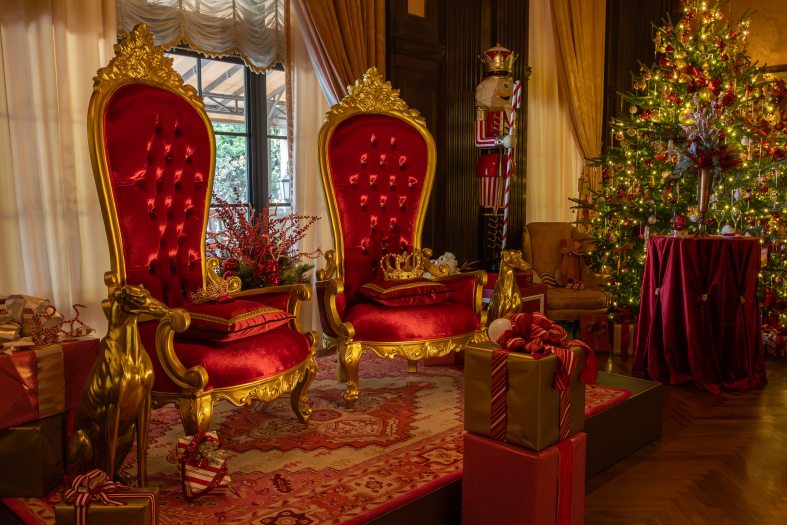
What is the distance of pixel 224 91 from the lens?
412cm

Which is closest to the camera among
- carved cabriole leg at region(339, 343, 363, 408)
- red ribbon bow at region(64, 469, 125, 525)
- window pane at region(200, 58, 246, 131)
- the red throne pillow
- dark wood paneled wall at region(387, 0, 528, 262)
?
red ribbon bow at region(64, 469, 125, 525)

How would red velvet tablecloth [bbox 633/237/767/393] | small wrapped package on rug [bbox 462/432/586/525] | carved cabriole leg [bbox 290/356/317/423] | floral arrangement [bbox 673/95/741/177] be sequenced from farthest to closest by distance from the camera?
floral arrangement [bbox 673/95/741/177] < red velvet tablecloth [bbox 633/237/767/393] < carved cabriole leg [bbox 290/356/317/423] < small wrapped package on rug [bbox 462/432/586/525]

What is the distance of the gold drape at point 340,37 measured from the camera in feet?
13.4

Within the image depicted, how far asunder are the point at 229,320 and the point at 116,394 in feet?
1.57

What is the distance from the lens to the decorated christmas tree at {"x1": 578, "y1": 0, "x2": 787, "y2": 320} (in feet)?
15.1

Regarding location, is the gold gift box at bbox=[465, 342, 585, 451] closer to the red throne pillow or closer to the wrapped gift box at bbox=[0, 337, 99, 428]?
the red throne pillow

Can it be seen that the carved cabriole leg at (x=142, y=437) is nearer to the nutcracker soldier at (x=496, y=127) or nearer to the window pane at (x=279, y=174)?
the window pane at (x=279, y=174)

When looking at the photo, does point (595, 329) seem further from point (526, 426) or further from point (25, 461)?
point (25, 461)

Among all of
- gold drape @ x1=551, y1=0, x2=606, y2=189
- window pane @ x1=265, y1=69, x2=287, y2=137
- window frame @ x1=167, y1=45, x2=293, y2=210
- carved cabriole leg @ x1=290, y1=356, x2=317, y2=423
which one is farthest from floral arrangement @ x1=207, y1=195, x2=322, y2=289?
gold drape @ x1=551, y1=0, x2=606, y2=189

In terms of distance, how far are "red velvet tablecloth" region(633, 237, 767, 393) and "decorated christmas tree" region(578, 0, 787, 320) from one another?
728mm

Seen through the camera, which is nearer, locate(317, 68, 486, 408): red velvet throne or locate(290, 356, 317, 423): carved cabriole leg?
locate(290, 356, 317, 423): carved cabriole leg

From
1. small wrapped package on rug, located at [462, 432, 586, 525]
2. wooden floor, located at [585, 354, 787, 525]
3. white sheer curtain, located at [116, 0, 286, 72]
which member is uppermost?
white sheer curtain, located at [116, 0, 286, 72]

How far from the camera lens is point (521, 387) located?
1.85 metres

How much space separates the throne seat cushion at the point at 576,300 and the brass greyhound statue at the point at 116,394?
11.3ft
